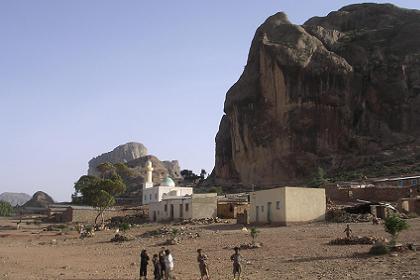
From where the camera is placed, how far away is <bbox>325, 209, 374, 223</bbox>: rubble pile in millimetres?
38125

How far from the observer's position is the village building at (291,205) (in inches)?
1548

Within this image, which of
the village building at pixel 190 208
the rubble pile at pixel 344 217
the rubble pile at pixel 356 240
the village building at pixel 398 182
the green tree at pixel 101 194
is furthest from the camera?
the green tree at pixel 101 194

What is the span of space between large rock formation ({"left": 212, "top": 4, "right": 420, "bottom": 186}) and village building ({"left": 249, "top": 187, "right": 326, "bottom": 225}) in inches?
1423

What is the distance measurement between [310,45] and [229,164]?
23.7 metres

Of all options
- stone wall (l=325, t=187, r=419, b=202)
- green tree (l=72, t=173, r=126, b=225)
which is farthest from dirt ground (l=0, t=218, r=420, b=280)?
green tree (l=72, t=173, r=126, b=225)

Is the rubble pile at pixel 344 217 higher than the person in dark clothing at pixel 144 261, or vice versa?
the rubble pile at pixel 344 217

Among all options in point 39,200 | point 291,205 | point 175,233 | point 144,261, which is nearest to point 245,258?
point 144,261

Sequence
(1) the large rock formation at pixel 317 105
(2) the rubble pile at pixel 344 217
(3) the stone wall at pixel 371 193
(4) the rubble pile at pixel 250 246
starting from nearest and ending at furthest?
1. (4) the rubble pile at pixel 250 246
2. (2) the rubble pile at pixel 344 217
3. (3) the stone wall at pixel 371 193
4. (1) the large rock formation at pixel 317 105

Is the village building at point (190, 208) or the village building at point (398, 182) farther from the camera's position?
the village building at point (398, 182)

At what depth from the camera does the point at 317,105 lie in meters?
79.1

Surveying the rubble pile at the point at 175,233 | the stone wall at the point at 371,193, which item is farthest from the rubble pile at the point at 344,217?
the rubble pile at the point at 175,233

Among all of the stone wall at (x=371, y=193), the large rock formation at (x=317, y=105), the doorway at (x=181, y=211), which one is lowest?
the doorway at (x=181, y=211)

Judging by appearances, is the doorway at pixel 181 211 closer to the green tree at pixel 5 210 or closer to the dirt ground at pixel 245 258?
the dirt ground at pixel 245 258

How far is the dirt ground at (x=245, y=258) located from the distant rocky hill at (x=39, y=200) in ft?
279
